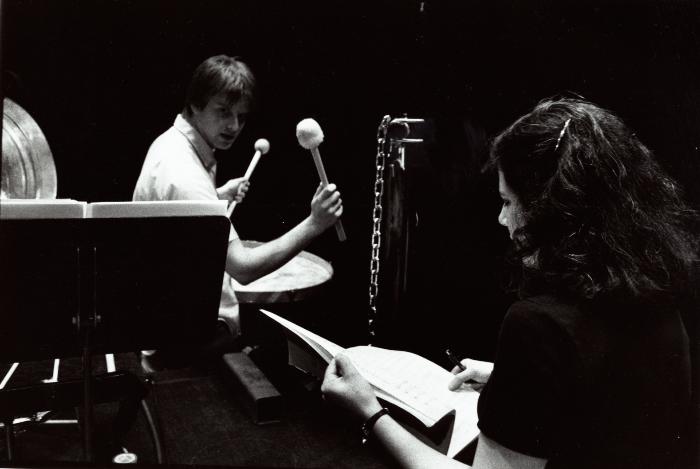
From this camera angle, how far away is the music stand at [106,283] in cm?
134

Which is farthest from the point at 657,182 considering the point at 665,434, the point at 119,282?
the point at 119,282

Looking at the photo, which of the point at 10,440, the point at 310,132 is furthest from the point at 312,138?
the point at 10,440

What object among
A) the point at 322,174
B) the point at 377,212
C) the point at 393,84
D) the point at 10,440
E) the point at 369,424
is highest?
the point at 393,84

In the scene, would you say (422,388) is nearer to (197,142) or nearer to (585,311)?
(585,311)

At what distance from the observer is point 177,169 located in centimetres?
179

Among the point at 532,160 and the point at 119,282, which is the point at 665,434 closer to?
the point at 532,160

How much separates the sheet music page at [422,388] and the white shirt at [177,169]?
22.9 inches

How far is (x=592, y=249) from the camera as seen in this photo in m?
1.04

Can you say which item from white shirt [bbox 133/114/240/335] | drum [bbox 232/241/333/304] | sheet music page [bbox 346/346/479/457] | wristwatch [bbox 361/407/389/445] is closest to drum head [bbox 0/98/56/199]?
white shirt [bbox 133/114/240/335]

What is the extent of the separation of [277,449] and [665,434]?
99 cm

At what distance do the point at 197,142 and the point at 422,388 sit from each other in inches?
38.7

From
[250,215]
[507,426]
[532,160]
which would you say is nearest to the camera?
[507,426]

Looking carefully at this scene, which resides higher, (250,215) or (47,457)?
(250,215)

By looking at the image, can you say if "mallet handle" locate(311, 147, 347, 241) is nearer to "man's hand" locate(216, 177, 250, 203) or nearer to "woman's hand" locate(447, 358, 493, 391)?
"man's hand" locate(216, 177, 250, 203)
